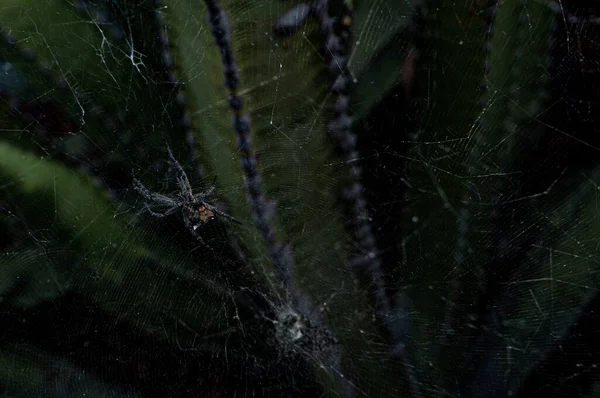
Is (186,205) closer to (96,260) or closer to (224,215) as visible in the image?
(224,215)

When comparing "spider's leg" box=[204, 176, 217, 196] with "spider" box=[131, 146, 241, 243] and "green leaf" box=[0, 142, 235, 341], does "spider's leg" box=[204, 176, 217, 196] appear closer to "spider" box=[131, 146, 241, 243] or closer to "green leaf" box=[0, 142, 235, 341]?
"spider" box=[131, 146, 241, 243]

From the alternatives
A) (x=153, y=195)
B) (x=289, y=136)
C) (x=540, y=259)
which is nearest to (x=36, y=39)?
(x=153, y=195)

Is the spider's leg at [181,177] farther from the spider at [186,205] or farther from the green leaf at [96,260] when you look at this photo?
the green leaf at [96,260]

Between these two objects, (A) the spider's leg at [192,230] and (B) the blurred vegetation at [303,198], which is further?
(A) the spider's leg at [192,230]

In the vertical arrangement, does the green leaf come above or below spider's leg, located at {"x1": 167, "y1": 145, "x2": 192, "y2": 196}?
below

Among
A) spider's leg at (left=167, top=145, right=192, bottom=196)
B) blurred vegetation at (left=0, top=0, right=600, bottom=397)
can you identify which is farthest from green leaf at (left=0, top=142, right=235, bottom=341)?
spider's leg at (left=167, top=145, right=192, bottom=196)

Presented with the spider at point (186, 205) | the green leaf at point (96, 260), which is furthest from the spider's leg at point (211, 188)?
the green leaf at point (96, 260)

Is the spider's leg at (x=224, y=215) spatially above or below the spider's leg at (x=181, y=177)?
below
